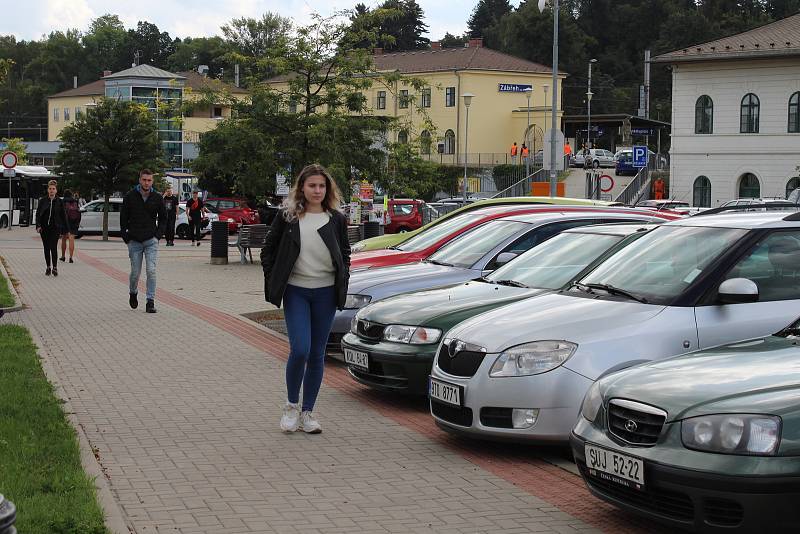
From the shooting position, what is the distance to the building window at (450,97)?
8794 cm

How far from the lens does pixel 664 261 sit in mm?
8023

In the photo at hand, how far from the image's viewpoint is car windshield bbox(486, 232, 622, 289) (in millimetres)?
9859

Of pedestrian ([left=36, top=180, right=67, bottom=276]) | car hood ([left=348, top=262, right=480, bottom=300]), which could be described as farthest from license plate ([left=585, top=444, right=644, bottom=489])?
pedestrian ([left=36, top=180, right=67, bottom=276])

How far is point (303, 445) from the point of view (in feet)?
26.8

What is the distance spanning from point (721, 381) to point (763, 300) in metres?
2.16

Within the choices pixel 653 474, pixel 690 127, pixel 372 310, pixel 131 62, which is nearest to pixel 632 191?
pixel 690 127

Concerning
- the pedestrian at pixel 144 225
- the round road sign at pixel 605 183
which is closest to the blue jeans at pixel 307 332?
the pedestrian at pixel 144 225

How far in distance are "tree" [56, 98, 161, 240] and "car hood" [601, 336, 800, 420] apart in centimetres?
3873

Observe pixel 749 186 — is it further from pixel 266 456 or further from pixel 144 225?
pixel 266 456

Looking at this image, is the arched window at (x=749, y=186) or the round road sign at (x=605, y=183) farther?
the arched window at (x=749, y=186)

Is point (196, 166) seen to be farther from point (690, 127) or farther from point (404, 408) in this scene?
point (690, 127)

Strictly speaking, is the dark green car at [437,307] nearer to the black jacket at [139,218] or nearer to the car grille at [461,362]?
the car grille at [461,362]

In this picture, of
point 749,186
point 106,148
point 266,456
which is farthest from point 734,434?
point 749,186

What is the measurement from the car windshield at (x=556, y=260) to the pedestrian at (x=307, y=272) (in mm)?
2087
